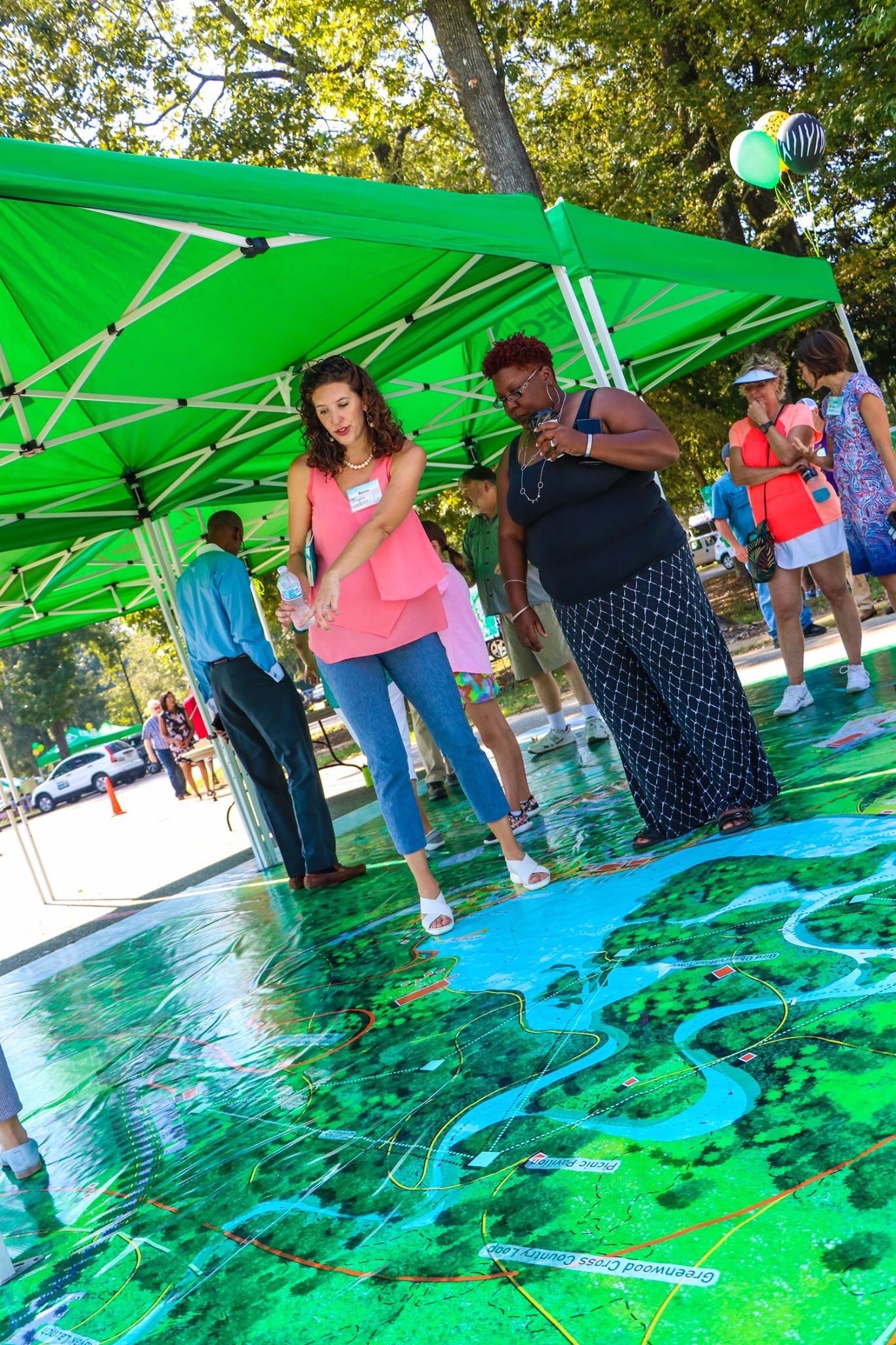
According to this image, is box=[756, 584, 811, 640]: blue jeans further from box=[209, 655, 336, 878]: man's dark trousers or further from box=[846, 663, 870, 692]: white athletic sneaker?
box=[209, 655, 336, 878]: man's dark trousers

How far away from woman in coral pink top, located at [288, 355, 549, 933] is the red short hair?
433mm

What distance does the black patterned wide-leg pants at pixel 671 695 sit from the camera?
3988 millimetres

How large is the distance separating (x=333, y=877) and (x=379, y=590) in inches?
98.4

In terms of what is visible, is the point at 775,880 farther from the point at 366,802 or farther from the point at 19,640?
the point at 19,640

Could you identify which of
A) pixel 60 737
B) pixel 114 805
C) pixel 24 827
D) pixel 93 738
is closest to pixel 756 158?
pixel 24 827

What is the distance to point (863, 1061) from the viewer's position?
205 centimetres

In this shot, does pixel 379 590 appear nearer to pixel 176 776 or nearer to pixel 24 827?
pixel 24 827

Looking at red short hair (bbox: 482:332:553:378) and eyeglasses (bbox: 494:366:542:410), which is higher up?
red short hair (bbox: 482:332:553:378)

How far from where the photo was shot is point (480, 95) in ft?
39.3

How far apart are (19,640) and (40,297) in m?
8.46

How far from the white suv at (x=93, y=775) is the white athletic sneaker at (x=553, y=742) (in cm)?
3015

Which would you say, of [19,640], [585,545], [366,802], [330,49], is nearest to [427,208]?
[585,545]

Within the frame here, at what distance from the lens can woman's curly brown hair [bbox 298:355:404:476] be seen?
3.73 m

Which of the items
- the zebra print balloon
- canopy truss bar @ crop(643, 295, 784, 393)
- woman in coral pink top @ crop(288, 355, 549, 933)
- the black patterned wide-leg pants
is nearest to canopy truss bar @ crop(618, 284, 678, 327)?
canopy truss bar @ crop(643, 295, 784, 393)
